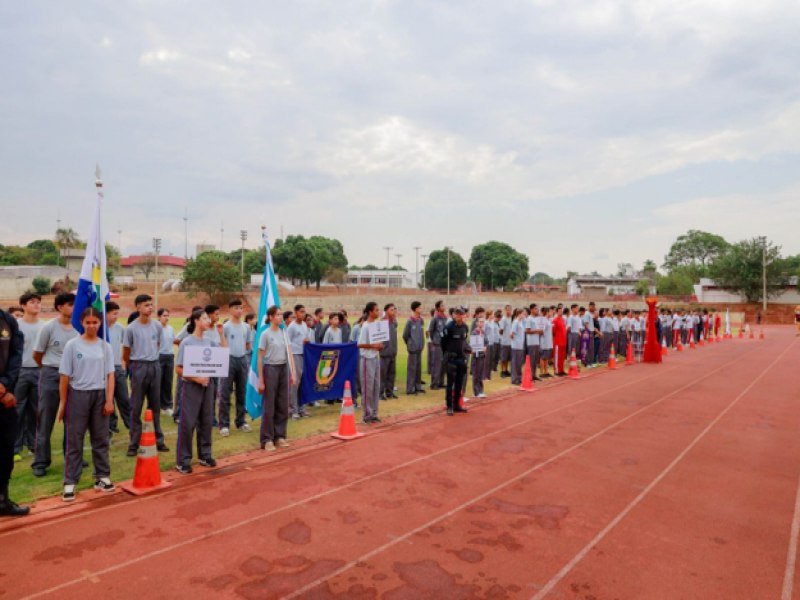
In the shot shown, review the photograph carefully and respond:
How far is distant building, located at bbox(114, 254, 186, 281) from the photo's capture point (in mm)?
100250

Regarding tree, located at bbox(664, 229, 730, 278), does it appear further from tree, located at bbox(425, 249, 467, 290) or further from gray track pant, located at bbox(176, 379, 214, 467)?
gray track pant, located at bbox(176, 379, 214, 467)

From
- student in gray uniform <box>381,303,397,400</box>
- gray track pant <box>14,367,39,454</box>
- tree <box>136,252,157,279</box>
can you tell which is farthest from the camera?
tree <box>136,252,157,279</box>

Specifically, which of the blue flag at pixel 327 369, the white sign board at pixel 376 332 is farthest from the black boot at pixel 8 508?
the white sign board at pixel 376 332

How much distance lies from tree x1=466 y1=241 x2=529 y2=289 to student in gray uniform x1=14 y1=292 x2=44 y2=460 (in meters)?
87.1

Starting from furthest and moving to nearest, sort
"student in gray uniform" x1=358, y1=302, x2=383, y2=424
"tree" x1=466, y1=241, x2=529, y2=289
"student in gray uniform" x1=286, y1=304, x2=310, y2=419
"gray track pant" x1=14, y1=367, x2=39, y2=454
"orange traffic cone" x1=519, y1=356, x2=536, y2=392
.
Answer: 1. "tree" x1=466, y1=241, x2=529, y2=289
2. "orange traffic cone" x1=519, y1=356, x2=536, y2=392
3. "student in gray uniform" x1=286, y1=304, x2=310, y2=419
4. "student in gray uniform" x1=358, y1=302, x2=383, y2=424
5. "gray track pant" x1=14, y1=367, x2=39, y2=454

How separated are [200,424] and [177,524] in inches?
74.0

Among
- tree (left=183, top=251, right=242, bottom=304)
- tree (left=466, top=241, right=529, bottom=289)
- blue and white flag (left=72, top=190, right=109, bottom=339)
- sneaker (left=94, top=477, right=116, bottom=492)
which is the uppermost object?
tree (left=466, top=241, right=529, bottom=289)

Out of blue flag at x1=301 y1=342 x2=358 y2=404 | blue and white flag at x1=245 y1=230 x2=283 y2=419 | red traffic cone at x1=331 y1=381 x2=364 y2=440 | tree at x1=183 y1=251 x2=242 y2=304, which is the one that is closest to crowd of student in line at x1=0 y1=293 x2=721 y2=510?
blue flag at x1=301 y1=342 x2=358 y2=404

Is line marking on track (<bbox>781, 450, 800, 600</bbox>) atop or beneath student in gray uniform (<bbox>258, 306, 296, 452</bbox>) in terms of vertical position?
beneath

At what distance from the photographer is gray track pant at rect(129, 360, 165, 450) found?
7.23 metres

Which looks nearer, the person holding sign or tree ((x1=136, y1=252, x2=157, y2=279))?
the person holding sign

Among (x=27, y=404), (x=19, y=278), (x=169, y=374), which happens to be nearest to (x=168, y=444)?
(x=27, y=404)

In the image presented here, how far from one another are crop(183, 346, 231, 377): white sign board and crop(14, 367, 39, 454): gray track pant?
7.54 ft

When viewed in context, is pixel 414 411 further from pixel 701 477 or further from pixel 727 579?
pixel 727 579
